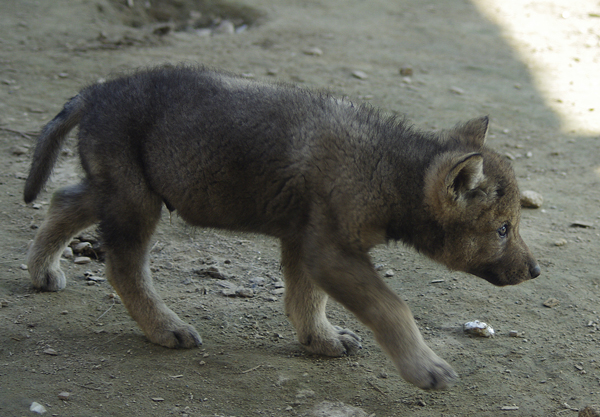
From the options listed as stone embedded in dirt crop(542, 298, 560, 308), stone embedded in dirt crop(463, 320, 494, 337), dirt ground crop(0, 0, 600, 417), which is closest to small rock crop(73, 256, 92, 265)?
dirt ground crop(0, 0, 600, 417)

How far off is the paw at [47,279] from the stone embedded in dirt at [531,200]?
439cm

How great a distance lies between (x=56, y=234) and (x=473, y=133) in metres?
3.09

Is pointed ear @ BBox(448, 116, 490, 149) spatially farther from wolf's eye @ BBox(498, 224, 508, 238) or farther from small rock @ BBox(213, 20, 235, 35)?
small rock @ BBox(213, 20, 235, 35)

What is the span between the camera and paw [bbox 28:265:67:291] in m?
4.46

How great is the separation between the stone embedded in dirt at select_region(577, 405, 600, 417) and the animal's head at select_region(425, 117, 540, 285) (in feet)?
2.82

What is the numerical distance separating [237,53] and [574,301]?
627 centimetres

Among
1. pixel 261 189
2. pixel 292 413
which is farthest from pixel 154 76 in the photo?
pixel 292 413

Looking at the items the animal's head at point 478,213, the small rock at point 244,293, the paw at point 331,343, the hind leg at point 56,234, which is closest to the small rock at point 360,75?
the small rock at point 244,293

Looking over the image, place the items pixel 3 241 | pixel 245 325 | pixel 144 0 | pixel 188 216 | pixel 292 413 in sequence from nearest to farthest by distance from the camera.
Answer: pixel 292 413 < pixel 188 216 < pixel 245 325 < pixel 3 241 < pixel 144 0

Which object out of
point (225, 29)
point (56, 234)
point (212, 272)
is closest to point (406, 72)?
point (225, 29)

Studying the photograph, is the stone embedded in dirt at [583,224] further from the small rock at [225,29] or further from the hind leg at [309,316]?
the small rock at [225,29]

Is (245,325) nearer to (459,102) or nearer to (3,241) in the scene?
(3,241)

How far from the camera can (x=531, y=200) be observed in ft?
20.1

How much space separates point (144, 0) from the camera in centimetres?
1109
